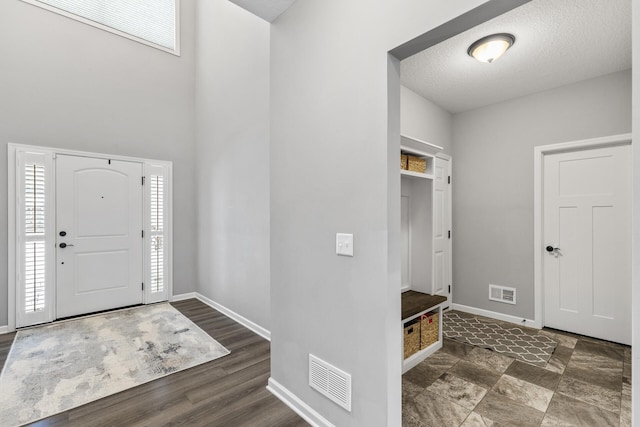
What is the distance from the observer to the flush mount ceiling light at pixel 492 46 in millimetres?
2393

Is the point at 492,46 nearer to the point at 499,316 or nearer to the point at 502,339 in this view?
the point at 502,339

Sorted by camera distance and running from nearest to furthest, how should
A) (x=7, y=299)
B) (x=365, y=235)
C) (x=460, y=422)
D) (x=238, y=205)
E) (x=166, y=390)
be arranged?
(x=365, y=235) → (x=460, y=422) → (x=166, y=390) → (x=7, y=299) → (x=238, y=205)

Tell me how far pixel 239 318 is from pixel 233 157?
2.07 metres

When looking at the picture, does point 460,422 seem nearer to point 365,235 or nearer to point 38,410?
point 365,235

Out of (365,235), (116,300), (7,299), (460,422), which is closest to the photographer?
(365,235)

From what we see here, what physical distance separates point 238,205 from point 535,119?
3.77m

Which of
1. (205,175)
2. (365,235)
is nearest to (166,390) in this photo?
(365,235)

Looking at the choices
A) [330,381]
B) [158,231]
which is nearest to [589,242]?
[330,381]

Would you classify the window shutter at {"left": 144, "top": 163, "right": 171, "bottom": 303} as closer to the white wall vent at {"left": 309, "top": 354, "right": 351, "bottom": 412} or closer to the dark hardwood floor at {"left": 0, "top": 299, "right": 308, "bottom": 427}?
the dark hardwood floor at {"left": 0, "top": 299, "right": 308, "bottom": 427}

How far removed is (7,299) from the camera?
3.41 metres

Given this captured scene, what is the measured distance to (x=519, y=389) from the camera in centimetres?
226

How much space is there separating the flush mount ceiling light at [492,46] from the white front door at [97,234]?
14.7ft

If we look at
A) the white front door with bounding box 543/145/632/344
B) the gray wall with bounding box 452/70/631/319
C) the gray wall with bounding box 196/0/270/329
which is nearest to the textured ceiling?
the gray wall with bounding box 196/0/270/329

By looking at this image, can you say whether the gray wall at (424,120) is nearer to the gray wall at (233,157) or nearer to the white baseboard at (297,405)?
the gray wall at (233,157)
